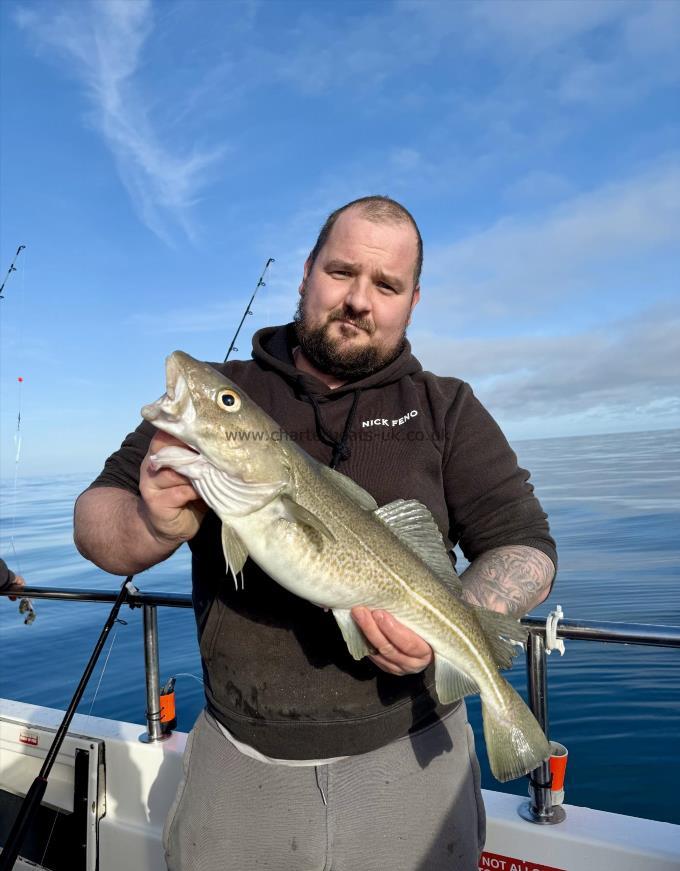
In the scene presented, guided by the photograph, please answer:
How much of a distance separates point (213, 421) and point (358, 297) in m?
1.24

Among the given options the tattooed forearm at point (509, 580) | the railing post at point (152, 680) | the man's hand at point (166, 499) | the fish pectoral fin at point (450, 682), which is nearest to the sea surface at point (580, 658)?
the railing post at point (152, 680)

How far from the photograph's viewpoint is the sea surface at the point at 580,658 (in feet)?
19.6

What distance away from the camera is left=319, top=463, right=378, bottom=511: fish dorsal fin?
2607mm

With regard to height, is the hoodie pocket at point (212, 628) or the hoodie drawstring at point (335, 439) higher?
the hoodie drawstring at point (335, 439)

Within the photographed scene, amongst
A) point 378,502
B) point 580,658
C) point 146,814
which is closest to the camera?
point 378,502

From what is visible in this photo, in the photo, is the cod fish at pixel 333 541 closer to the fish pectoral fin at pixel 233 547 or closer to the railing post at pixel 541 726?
the fish pectoral fin at pixel 233 547

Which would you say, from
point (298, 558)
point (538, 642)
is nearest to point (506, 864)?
point (538, 642)

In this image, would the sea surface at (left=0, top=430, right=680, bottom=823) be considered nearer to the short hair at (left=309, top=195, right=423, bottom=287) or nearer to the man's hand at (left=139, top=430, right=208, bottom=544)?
the man's hand at (left=139, top=430, right=208, bottom=544)

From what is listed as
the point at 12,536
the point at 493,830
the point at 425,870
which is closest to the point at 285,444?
the point at 425,870

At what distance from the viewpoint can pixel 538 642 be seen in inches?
125

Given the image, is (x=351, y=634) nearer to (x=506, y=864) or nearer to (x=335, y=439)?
(x=335, y=439)

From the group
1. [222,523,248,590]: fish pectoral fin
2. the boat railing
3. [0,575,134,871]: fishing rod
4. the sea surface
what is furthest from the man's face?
the sea surface

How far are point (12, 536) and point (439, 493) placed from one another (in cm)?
2540

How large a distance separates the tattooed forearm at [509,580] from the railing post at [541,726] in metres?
0.46
